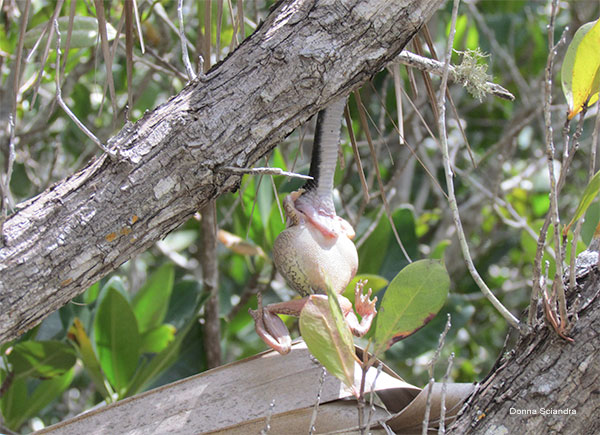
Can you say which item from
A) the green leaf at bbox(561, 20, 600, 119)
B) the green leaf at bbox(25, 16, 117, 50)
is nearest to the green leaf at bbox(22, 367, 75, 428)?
the green leaf at bbox(25, 16, 117, 50)

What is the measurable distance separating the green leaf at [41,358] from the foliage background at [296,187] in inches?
1.2

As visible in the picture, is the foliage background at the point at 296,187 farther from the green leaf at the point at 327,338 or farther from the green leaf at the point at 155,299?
the green leaf at the point at 327,338

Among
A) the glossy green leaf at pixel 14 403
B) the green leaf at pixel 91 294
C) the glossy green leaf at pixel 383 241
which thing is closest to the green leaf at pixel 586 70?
the glossy green leaf at pixel 383 241

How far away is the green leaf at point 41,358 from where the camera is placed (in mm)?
1378

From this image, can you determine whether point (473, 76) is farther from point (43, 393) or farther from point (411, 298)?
point (43, 393)

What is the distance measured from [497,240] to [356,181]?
590 millimetres

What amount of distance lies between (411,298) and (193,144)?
13.5 inches

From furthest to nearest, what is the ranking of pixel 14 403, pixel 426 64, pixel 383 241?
1. pixel 383 241
2. pixel 14 403
3. pixel 426 64

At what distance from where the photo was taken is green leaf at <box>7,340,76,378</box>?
4.52 feet

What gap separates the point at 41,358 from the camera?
1.40m

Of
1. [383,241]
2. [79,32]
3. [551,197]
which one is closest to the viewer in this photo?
[551,197]

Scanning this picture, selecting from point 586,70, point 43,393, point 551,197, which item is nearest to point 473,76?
point 586,70

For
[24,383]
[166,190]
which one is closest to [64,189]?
[166,190]

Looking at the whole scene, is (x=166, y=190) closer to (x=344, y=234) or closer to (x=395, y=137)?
(x=344, y=234)
